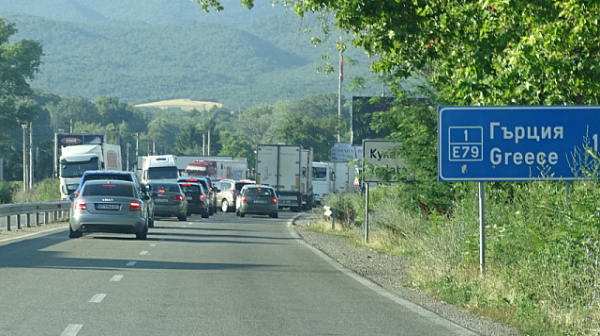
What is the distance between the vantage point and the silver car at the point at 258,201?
45.6 meters

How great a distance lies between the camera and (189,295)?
43.0 ft

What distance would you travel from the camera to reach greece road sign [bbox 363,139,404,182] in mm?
26062

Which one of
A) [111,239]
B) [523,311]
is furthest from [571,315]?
[111,239]

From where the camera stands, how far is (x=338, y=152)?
382 feet

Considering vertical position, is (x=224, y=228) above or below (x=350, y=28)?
below

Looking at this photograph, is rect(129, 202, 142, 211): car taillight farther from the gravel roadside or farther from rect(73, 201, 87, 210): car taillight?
the gravel roadside

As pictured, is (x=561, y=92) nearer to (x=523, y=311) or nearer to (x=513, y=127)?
(x=513, y=127)

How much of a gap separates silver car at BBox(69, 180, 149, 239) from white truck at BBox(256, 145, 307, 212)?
32476 millimetres

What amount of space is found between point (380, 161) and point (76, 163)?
32649 mm

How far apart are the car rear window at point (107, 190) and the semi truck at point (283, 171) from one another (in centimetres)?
3241

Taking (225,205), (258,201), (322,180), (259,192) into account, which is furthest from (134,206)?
(322,180)

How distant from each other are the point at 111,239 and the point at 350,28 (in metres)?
9.88

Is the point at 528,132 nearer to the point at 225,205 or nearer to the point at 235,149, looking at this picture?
the point at 225,205

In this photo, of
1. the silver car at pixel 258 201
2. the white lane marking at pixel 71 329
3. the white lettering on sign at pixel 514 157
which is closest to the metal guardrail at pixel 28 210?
the silver car at pixel 258 201
